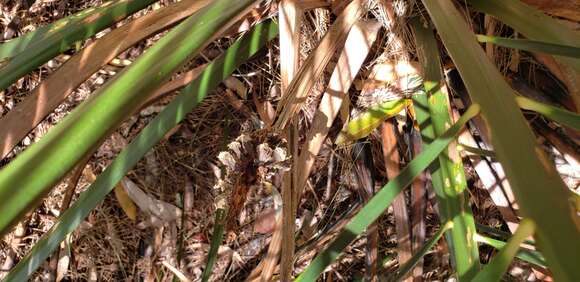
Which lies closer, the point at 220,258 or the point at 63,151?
the point at 63,151

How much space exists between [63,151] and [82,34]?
330 millimetres

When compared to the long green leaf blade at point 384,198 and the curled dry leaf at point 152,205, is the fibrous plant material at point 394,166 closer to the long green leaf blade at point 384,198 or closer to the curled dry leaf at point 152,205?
the long green leaf blade at point 384,198

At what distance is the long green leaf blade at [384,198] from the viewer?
50cm

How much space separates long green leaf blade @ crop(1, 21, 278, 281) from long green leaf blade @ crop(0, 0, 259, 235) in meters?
0.12

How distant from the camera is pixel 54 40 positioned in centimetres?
60

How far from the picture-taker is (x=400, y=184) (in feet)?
1.73

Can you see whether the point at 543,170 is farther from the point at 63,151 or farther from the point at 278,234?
the point at 278,234

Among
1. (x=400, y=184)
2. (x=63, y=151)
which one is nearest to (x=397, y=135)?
(x=400, y=184)

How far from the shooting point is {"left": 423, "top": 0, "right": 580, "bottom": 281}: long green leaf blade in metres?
0.32

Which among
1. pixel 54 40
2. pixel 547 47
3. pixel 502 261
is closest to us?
pixel 502 261

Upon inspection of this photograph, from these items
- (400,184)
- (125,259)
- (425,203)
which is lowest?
(125,259)

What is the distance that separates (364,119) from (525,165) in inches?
18.0

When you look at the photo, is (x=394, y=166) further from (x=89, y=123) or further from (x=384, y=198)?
(x=89, y=123)

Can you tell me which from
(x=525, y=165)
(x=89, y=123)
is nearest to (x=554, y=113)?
(x=525, y=165)
